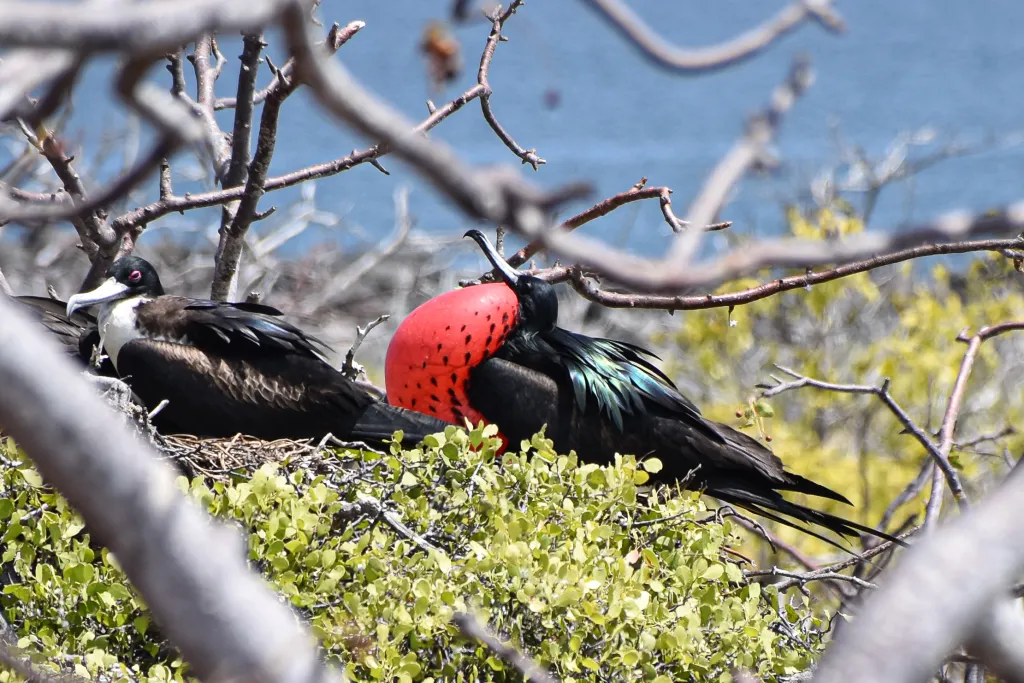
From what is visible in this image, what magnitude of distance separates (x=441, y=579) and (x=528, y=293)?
142 cm

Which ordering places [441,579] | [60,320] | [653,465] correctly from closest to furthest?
[441,579] → [653,465] → [60,320]

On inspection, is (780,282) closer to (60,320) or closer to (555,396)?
(555,396)

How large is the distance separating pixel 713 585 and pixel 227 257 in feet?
4.85

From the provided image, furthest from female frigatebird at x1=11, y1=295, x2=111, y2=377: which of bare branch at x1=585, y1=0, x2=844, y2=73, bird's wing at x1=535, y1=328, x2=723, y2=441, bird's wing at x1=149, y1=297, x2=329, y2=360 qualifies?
bare branch at x1=585, y1=0, x2=844, y2=73

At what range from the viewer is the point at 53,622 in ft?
6.75

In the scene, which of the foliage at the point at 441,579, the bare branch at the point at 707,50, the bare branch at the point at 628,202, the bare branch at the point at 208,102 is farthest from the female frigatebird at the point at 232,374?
the bare branch at the point at 707,50

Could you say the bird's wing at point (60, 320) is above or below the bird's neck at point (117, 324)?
below

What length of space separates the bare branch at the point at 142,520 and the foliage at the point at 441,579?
1.03 m

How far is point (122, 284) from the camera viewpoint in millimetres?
3273

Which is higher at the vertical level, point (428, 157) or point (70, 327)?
point (428, 157)

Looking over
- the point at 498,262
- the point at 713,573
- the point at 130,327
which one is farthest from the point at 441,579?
the point at 130,327

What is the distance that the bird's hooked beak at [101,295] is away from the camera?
10.5ft

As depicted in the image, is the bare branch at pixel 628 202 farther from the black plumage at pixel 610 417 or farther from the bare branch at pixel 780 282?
the black plumage at pixel 610 417

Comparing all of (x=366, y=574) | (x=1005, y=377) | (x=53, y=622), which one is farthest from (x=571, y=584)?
(x=1005, y=377)
